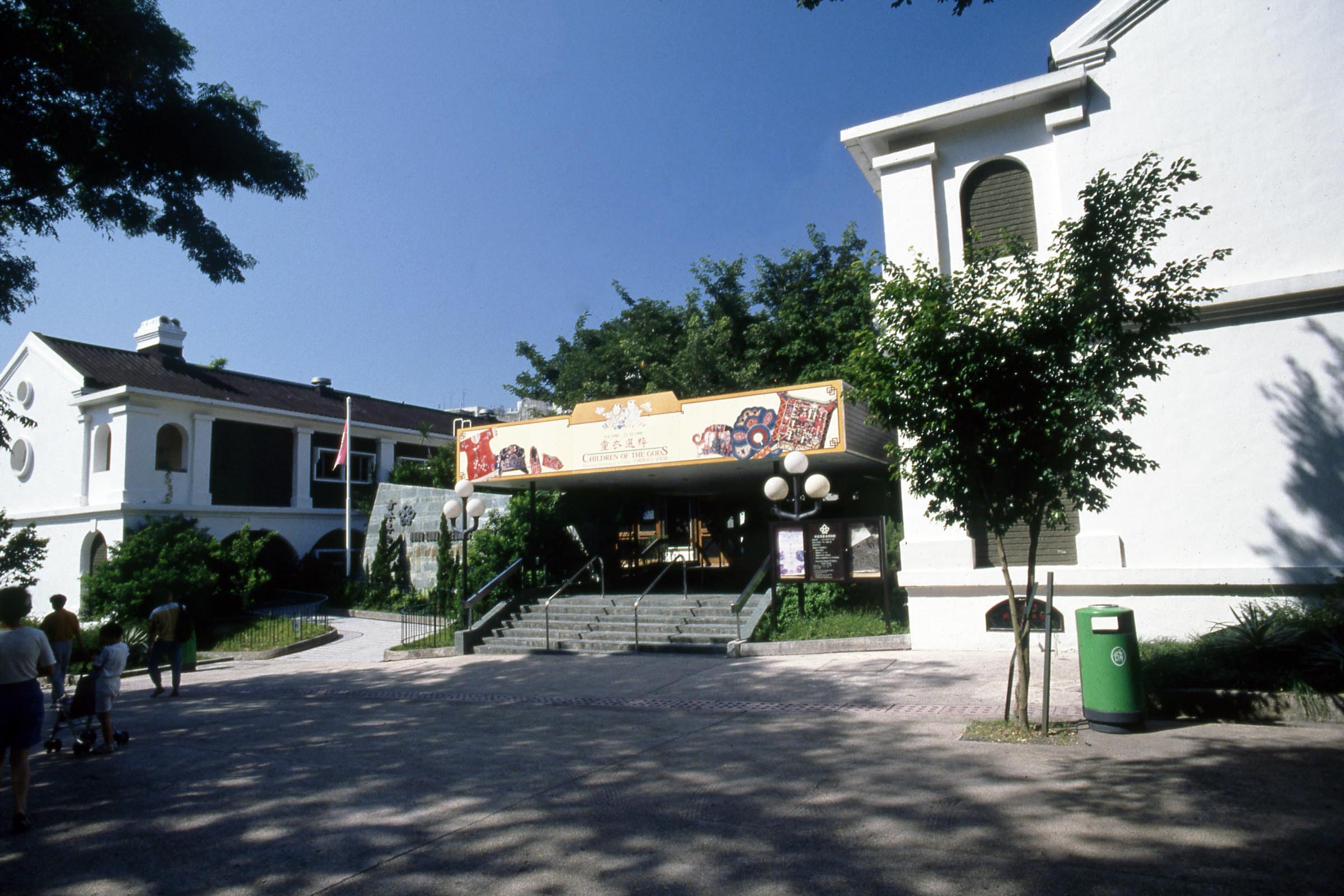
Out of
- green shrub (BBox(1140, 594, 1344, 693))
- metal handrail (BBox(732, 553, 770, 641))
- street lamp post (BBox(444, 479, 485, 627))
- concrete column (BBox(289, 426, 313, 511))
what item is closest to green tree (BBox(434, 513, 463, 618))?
street lamp post (BBox(444, 479, 485, 627))

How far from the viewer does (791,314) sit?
25.0 m

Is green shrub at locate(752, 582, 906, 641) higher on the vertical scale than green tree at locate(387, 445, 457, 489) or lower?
lower

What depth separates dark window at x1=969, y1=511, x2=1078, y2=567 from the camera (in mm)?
12953

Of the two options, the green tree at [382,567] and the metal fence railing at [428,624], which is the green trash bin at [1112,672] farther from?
the green tree at [382,567]

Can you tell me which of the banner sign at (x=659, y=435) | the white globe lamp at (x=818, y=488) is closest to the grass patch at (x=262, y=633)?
the banner sign at (x=659, y=435)

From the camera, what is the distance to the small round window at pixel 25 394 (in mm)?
29141

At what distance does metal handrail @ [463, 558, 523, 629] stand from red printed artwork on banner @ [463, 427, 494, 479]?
2.18 meters

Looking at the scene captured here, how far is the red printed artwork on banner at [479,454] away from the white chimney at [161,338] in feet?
59.6

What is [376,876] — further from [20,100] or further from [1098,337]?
[20,100]

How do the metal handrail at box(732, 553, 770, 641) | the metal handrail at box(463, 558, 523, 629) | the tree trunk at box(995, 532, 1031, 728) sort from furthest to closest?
the metal handrail at box(463, 558, 523, 629)
the metal handrail at box(732, 553, 770, 641)
the tree trunk at box(995, 532, 1031, 728)

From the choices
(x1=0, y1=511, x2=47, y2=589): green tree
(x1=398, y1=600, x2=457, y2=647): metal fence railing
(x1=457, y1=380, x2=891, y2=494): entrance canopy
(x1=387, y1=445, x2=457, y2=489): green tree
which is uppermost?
(x1=387, y1=445, x2=457, y2=489): green tree

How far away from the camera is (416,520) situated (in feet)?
84.2

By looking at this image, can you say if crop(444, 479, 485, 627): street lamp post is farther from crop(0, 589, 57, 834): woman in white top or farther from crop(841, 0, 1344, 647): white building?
crop(0, 589, 57, 834): woman in white top

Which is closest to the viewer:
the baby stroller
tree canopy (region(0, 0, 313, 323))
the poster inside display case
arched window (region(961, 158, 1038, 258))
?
the baby stroller
